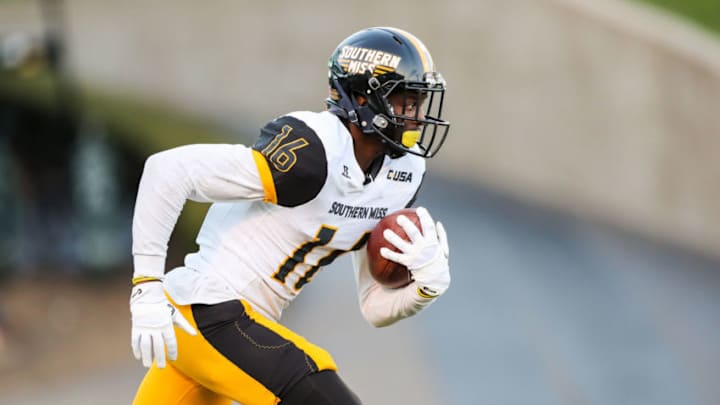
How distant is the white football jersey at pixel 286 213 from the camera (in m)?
3.58

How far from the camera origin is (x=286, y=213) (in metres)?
3.80

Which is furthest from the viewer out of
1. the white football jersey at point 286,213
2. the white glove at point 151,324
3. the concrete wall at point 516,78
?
the concrete wall at point 516,78

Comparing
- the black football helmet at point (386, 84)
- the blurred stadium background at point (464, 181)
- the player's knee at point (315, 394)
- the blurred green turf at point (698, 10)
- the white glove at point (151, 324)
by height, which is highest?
the black football helmet at point (386, 84)

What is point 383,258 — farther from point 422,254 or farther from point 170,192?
point 170,192

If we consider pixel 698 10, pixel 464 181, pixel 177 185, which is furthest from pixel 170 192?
pixel 698 10

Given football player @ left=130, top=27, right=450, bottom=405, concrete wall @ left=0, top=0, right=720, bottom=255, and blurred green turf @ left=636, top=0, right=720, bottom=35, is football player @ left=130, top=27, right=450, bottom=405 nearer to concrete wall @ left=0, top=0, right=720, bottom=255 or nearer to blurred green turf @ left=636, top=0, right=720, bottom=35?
concrete wall @ left=0, top=0, right=720, bottom=255

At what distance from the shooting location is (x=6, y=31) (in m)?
11.7

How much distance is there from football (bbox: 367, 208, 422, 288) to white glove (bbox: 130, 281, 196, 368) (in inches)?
32.2

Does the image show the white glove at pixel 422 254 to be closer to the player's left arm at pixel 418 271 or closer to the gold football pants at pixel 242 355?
the player's left arm at pixel 418 271

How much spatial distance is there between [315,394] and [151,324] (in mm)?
630

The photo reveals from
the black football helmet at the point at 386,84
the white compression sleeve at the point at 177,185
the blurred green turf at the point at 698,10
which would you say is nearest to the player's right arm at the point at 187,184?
the white compression sleeve at the point at 177,185

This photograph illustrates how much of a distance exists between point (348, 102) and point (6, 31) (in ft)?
29.2

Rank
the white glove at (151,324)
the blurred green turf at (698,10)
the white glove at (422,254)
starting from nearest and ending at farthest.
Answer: the white glove at (151,324) → the white glove at (422,254) → the blurred green turf at (698,10)

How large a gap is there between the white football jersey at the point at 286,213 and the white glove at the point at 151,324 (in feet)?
0.85
